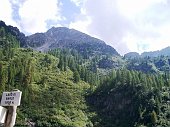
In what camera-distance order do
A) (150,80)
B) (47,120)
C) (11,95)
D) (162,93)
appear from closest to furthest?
1. (11,95)
2. (47,120)
3. (162,93)
4. (150,80)

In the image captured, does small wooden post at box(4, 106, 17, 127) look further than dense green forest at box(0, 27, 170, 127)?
No

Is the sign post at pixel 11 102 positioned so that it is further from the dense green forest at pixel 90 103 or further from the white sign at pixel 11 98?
the dense green forest at pixel 90 103

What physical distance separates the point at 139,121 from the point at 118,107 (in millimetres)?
27535

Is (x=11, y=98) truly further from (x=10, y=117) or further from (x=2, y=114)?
(x=2, y=114)

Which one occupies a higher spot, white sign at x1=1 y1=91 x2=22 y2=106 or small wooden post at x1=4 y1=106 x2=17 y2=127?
white sign at x1=1 y1=91 x2=22 y2=106

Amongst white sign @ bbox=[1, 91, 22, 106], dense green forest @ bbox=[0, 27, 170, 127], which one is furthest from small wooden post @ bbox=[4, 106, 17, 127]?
dense green forest @ bbox=[0, 27, 170, 127]

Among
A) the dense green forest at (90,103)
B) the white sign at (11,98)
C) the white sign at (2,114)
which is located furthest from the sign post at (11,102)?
the dense green forest at (90,103)

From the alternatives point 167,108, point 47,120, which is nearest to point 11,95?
point 47,120

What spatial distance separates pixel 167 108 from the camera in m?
165

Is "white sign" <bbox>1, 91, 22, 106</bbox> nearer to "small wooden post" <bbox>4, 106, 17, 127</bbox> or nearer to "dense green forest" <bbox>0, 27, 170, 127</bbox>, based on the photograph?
"small wooden post" <bbox>4, 106, 17, 127</bbox>

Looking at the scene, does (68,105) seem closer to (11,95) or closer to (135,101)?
(135,101)

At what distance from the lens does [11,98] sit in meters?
10.9

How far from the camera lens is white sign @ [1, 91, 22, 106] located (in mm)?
10867

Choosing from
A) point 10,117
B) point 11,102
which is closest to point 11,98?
point 11,102
